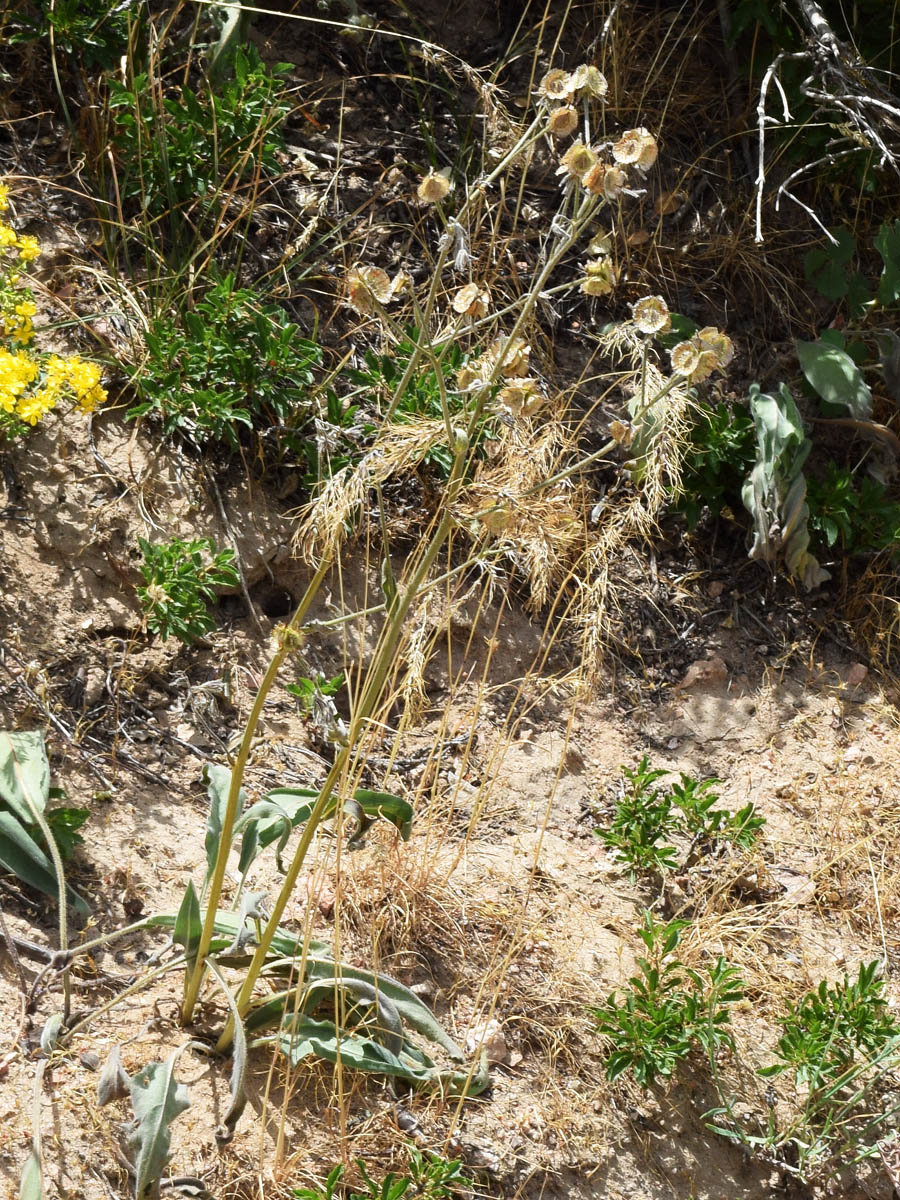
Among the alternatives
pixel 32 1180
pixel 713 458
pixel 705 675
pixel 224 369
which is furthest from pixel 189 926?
pixel 713 458

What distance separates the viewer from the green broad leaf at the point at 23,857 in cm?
224

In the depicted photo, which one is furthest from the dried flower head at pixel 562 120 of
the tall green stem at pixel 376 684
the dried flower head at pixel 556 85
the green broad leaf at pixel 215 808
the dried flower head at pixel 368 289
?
the green broad leaf at pixel 215 808

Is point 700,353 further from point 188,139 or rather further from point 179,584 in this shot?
point 188,139

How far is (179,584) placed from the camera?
2828 mm

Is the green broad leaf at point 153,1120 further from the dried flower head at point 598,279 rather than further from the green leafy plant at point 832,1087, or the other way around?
the dried flower head at point 598,279

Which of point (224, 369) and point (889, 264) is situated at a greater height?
point (889, 264)

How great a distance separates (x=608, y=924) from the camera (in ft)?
9.07

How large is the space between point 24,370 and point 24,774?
2.66 feet

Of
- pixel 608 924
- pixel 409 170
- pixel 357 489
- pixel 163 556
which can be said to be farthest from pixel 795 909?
pixel 409 170

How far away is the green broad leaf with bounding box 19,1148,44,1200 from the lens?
1.81 metres

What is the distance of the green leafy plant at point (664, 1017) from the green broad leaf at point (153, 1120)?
91cm

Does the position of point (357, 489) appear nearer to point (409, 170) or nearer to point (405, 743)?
point (405, 743)

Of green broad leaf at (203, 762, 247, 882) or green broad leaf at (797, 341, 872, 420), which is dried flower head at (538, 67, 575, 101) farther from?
green broad leaf at (797, 341, 872, 420)

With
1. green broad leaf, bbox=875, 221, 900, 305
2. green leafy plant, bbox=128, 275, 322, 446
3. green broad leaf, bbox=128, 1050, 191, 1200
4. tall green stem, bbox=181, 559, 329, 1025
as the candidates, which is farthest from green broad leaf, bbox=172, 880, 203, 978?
green broad leaf, bbox=875, 221, 900, 305
